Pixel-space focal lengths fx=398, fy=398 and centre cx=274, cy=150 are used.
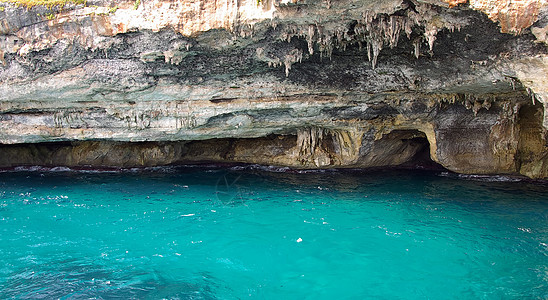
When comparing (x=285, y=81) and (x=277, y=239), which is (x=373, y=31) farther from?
(x=277, y=239)

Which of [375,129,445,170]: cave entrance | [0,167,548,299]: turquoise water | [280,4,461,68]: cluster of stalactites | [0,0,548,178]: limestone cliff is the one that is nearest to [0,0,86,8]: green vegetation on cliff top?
[0,0,548,178]: limestone cliff

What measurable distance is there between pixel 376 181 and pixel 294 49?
750 centimetres

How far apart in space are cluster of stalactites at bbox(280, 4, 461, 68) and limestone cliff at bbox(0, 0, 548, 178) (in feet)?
0.12

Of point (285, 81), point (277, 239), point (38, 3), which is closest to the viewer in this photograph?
point (277, 239)

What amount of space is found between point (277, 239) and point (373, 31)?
592cm

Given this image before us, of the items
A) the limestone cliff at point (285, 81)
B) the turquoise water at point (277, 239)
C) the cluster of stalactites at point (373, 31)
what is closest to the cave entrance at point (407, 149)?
the limestone cliff at point (285, 81)

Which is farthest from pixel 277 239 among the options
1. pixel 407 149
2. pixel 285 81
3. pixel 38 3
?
pixel 407 149

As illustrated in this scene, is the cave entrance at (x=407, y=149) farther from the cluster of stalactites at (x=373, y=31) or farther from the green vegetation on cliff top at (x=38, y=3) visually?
the green vegetation on cliff top at (x=38, y=3)

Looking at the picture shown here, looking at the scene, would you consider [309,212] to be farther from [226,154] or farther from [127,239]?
[226,154]

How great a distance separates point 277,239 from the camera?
35.3ft

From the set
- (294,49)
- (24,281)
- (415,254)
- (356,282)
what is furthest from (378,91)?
(24,281)

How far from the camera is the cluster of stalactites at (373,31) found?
9.21 meters

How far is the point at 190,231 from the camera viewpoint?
1142cm

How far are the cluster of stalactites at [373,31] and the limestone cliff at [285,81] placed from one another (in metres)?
0.04
